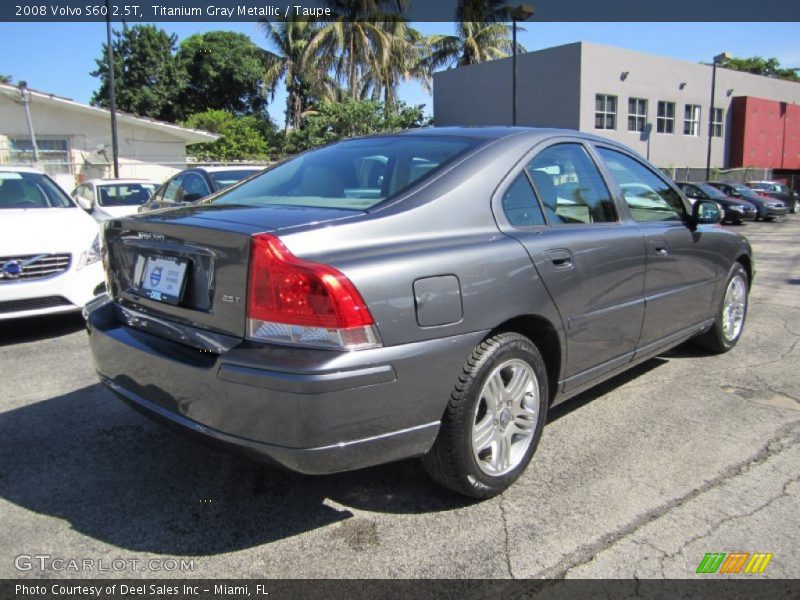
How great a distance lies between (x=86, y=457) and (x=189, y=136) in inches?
999

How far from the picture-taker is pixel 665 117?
33.8 m

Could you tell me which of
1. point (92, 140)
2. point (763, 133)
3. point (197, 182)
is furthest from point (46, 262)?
point (763, 133)

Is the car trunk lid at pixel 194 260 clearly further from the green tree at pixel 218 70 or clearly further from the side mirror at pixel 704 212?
the green tree at pixel 218 70

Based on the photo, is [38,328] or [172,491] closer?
[172,491]

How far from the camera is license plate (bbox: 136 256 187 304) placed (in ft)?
8.71

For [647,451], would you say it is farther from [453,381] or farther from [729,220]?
[729,220]

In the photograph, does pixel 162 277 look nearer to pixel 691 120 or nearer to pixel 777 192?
pixel 777 192

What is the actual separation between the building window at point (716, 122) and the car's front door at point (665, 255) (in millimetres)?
36682

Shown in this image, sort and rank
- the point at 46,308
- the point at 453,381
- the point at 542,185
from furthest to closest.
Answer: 1. the point at 46,308
2. the point at 542,185
3. the point at 453,381

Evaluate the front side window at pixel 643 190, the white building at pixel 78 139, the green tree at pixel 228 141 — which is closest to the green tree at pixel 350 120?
the green tree at pixel 228 141

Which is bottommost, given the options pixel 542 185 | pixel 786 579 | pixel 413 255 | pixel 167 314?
pixel 786 579

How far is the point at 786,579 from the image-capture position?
2.40 meters

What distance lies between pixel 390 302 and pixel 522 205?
1.07 metres

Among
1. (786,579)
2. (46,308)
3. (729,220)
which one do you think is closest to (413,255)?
(786,579)
